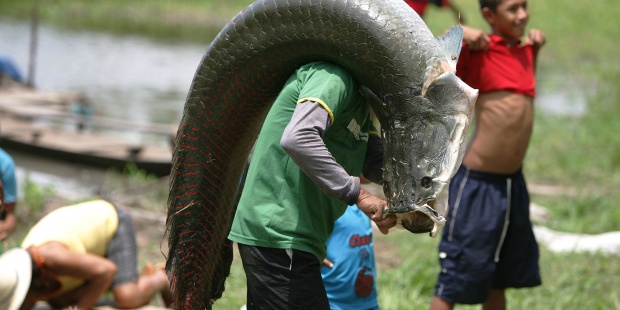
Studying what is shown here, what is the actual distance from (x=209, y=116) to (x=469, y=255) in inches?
63.0

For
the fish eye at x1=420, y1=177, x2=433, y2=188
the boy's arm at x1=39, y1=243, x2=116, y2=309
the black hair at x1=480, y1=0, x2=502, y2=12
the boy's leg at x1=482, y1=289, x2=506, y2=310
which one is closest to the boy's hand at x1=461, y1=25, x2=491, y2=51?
the black hair at x1=480, y1=0, x2=502, y2=12

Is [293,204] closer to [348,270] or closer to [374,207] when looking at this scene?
[374,207]

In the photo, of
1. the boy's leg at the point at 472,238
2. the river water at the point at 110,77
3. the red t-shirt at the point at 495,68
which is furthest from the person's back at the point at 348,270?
the river water at the point at 110,77

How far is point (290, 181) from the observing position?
2869 mm

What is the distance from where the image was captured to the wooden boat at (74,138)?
10445 mm

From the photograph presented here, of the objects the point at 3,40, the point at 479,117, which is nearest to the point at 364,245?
the point at 479,117

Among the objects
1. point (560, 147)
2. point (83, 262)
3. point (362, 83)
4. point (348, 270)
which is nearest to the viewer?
point (362, 83)

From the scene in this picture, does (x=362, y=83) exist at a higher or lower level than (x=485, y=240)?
higher

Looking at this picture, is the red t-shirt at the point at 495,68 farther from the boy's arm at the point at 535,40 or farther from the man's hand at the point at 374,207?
the man's hand at the point at 374,207

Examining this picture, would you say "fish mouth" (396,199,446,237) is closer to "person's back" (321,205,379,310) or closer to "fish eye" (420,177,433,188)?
"fish eye" (420,177,433,188)

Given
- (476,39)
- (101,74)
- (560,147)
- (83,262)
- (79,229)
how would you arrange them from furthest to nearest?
(101,74) → (560,147) → (79,229) → (83,262) → (476,39)

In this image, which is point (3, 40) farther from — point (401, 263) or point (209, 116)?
point (209, 116)

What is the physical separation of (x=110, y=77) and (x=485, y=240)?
46.4 feet

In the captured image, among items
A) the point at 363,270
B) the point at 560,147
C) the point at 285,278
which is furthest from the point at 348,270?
the point at 560,147
